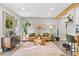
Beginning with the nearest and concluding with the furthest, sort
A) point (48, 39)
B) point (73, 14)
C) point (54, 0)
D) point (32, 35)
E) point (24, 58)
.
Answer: point (54, 0) < point (24, 58) < point (73, 14) < point (32, 35) < point (48, 39)

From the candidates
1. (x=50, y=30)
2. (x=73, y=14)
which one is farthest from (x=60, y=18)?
(x=73, y=14)

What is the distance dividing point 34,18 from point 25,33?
110 centimetres

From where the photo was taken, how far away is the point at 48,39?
8.72m

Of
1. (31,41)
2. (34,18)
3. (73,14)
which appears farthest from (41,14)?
(73,14)

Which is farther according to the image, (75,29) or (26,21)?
(26,21)

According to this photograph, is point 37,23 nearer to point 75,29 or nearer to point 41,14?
point 41,14

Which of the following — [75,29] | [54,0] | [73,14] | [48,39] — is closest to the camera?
[54,0]

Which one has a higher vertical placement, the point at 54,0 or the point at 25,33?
the point at 54,0

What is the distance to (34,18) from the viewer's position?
28.7 feet

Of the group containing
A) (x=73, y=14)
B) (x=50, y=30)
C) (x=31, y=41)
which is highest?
(x=73, y=14)

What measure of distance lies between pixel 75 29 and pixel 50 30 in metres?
3.19

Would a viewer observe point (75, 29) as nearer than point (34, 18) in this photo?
Yes

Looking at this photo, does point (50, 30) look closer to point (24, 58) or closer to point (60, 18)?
point (60, 18)

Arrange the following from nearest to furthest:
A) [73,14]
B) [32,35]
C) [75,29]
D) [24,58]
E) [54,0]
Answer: [54,0] < [24,58] < [75,29] < [73,14] < [32,35]
